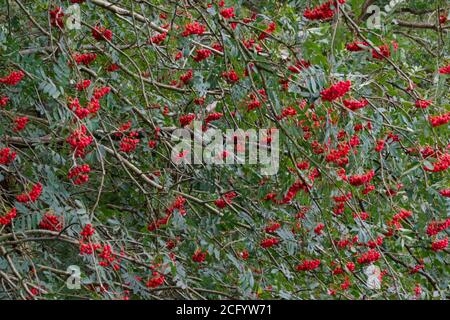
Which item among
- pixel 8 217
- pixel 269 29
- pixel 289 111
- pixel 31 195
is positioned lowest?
pixel 8 217

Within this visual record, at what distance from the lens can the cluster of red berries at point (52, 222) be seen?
11.7ft

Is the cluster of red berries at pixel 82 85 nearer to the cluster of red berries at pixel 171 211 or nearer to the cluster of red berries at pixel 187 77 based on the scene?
the cluster of red berries at pixel 187 77

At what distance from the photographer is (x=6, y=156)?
357 cm

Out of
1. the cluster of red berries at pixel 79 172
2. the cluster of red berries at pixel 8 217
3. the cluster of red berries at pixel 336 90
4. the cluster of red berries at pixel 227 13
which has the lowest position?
the cluster of red berries at pixel 8 217

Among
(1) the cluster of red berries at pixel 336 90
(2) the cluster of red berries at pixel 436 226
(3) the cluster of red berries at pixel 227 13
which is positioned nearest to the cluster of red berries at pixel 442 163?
(1) the cluster of red berries at pixel 336 90

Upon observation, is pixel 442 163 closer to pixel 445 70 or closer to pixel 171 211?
pixel 445 70

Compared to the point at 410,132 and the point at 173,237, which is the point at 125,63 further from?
the point at 410,132

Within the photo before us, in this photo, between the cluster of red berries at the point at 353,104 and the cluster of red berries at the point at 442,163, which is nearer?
the cluster of red berries at the point at 353,104

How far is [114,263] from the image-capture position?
372 centimetres

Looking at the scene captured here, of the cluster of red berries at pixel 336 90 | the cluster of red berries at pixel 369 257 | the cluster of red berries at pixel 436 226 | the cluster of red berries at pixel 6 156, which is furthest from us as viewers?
the cluster of red berries at pixel 436 226

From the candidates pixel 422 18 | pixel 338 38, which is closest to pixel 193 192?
pixel 338 38

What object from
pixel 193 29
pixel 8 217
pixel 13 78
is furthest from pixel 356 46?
pixel 8 217

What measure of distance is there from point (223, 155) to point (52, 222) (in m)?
1.00
